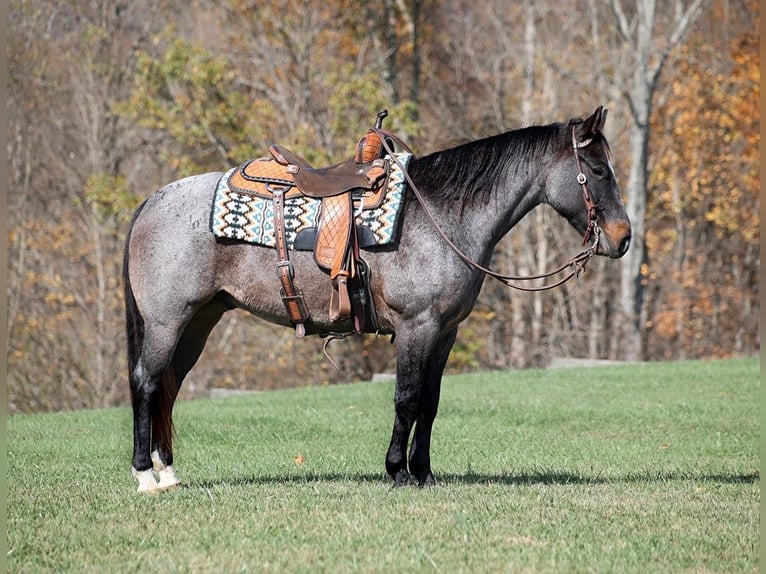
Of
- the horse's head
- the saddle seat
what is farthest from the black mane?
the saddle seat

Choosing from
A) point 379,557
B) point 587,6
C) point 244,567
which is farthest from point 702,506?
point 587,6

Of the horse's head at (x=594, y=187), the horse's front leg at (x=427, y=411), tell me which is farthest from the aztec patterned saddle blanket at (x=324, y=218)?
the horse's head at (x=594, y=187)

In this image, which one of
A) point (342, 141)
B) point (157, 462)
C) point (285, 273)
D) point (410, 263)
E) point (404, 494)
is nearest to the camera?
point (404, 494)

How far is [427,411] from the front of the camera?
6.87 metres

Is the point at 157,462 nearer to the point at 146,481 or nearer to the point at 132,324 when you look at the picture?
Answer: the point at 146,481

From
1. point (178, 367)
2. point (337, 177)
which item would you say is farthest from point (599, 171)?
point (178, 367)

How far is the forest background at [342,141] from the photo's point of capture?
20953mm

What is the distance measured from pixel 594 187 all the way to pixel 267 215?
6.41 feet

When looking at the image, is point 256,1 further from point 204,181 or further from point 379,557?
point 379,557

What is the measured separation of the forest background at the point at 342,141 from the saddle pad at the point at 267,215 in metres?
13.2

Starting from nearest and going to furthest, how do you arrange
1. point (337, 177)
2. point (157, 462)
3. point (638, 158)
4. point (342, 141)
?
point (337, 177)
point (157, 462)
point (342, 141)
point (638, 158)

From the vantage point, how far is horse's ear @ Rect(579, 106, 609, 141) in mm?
6543

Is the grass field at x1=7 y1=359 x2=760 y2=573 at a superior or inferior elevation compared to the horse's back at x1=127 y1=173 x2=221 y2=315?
inferior

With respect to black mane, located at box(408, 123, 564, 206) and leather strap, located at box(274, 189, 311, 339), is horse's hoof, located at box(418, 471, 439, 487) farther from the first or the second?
black mane, located at box(408, 123, 564, 206)
